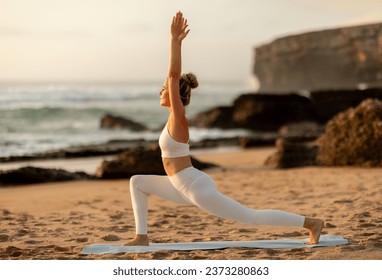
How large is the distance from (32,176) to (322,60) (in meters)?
82.0

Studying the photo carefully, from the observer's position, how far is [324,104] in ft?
102

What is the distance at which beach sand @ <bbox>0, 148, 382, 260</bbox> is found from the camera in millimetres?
5418

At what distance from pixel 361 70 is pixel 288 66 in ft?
51.5

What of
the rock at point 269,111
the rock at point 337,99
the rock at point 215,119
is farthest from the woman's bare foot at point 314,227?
the rock at point 337,99

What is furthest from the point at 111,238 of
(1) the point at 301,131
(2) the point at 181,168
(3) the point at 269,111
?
(3) the point at 269,111

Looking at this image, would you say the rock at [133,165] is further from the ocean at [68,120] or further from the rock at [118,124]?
the rock at [118,124]

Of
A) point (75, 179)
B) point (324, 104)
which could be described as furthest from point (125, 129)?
point (75, 179)

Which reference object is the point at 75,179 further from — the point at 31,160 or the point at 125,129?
the point at 125,129

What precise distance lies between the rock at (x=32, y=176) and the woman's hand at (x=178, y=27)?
20.4 feet

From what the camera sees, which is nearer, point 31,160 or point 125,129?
point 31,160

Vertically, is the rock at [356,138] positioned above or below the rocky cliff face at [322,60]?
below

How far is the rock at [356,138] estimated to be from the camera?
10.8 meters

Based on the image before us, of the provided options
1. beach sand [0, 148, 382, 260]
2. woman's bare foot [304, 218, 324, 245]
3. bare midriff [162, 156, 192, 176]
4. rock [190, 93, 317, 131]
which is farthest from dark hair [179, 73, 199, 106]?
rock [190, 93, 317, 131]
